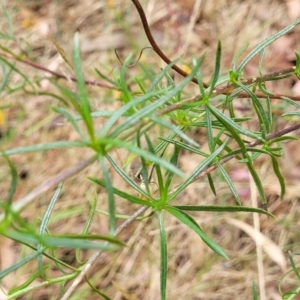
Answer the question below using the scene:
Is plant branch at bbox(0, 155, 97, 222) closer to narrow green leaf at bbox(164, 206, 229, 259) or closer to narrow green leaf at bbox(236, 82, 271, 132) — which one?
narrow green leaf at bbox(164, 206, 229, 259)

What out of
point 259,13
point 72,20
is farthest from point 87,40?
point 259,13

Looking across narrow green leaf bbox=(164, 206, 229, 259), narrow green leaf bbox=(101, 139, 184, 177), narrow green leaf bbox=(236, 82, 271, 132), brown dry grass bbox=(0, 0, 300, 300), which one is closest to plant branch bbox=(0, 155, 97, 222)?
narrow green leaf bbox=(101, 139, 184, 177)

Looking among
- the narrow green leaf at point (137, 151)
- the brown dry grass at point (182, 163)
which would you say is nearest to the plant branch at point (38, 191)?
the narrow green leaf at point (137, 151)

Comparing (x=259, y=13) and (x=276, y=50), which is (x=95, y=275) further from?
(x=259, y=13)

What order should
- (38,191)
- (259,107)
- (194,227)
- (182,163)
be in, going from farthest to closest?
1. (182,163)
2. (259,107)
3. (194,227)
4. (38,191)

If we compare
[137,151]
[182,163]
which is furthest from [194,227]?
[182,163]

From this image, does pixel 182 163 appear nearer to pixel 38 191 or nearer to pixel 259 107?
pixel 259 107

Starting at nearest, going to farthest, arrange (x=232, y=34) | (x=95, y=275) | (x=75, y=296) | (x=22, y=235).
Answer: (x=22, y=235), (x=75, y=296), (x=95, y=275), (x=232, y=34)

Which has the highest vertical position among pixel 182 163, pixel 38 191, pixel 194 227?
pixel 182 163
